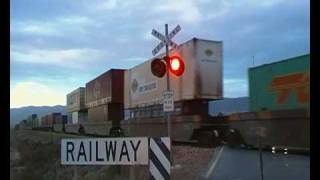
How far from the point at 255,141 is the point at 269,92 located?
2.01 metres

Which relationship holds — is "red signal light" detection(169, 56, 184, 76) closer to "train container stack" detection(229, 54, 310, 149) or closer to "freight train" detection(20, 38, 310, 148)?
"freight train" detection(20, 38, 310, 148)

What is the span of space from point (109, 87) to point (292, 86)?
17.9 m

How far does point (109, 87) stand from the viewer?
36.5 meters

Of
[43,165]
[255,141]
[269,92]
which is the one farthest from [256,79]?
[43,165]

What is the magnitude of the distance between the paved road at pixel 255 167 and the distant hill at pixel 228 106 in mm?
3558

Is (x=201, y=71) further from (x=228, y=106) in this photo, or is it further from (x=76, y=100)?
(x=76, y=100)

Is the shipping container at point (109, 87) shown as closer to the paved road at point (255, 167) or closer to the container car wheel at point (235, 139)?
the container car wheel at point (235, 139)

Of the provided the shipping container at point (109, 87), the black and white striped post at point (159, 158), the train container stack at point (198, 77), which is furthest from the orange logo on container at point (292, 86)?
the shipping container at point (109, 87)

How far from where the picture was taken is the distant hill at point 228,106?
23.4m

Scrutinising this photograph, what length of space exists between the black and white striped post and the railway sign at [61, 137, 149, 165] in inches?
5.1

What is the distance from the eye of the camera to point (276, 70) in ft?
70.2

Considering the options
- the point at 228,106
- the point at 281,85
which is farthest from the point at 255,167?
the point at 228,106

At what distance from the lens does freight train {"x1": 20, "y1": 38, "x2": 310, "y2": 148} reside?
19.6 m
